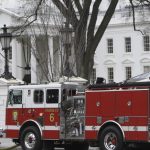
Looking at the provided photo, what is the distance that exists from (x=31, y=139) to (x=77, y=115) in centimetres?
227

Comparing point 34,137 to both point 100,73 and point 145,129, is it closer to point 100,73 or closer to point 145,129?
point 145,129

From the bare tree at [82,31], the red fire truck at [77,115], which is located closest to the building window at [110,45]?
the bare tree at [82,31]

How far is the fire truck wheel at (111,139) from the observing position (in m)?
20.8

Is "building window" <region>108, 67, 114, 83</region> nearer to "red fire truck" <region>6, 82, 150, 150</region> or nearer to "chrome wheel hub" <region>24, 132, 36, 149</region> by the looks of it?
"red fire truck" <region>6, 82, 150, 150</region>

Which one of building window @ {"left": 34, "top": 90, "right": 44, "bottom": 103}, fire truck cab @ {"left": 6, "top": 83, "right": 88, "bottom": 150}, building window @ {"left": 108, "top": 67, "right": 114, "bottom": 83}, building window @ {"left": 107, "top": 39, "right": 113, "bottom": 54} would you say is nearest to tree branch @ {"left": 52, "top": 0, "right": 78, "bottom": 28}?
fire truck cab @ {"left": 6, "top": 83, "right": 88, "bottom": 150}

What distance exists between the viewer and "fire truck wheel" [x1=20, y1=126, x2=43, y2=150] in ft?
77.8

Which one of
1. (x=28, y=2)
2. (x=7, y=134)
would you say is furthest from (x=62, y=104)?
(x=28, y=2)

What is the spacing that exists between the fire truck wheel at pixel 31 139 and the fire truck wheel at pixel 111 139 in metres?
3.08

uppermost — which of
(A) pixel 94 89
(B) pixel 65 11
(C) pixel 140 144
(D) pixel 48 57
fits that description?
(B) pixel 65 11

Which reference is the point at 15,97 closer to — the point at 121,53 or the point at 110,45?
the point at 121,53

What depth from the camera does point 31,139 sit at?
24016 mm

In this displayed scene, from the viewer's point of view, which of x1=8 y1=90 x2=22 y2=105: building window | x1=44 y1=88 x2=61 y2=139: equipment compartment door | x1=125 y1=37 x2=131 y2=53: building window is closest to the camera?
x1=44 y1=88 x2=61 y2=139: equipment compartment door

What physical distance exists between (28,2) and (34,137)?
48.5 feet

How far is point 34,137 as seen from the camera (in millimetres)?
23906
